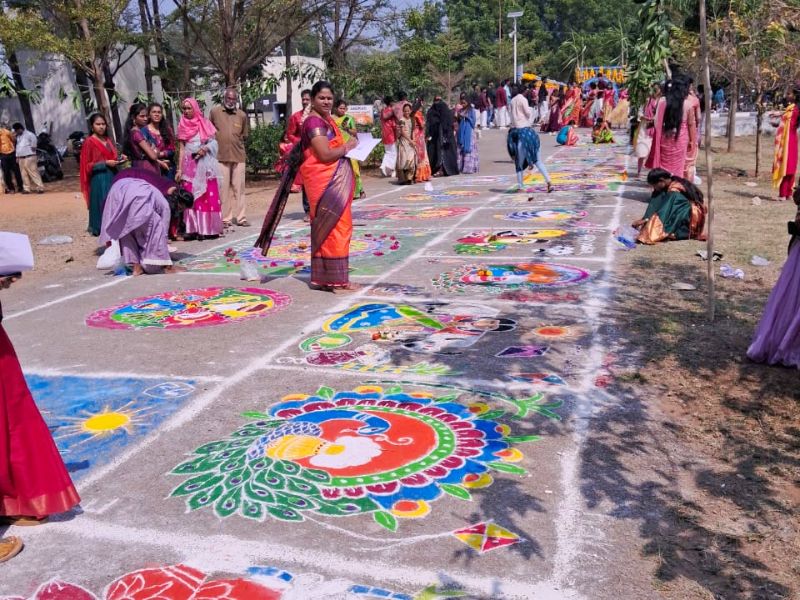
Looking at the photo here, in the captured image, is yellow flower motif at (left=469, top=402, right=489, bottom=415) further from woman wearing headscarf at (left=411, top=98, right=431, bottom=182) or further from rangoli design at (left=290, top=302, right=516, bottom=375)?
woman wearing headscarf at (left=411, top=98, right=431, bottom=182)

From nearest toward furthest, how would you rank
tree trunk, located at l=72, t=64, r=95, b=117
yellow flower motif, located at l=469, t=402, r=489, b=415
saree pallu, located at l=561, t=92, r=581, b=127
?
yellow flower motif, located at l=469, t=402, r=489, b=415 → tree trunk, located at l=72, t=64, r=95, b=117 → saree pallu, located at l=561, t=92, r=581, b=127

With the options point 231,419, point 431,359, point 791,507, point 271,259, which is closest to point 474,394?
point 431,359

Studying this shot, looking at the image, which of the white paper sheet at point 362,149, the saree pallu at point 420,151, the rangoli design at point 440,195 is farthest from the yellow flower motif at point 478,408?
the saree pallu at point 420,151

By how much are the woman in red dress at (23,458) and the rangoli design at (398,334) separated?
2179 mm

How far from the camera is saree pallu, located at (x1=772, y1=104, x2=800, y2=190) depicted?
35.6ft

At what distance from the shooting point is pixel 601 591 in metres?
2.66

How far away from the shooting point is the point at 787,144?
35.9ft

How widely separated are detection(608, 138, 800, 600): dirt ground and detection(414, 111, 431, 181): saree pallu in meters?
9.25

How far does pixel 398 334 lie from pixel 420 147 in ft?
34.7

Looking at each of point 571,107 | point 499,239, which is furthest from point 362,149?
point 571,107

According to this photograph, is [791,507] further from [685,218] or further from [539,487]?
[685,218]

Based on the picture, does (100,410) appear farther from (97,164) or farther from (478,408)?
(97,164)

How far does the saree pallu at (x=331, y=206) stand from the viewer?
693 cm

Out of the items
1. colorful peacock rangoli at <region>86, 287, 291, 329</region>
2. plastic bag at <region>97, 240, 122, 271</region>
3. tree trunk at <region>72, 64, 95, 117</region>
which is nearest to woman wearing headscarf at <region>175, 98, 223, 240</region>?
plastic bag at <region>97, 240, 122, 271</region>
